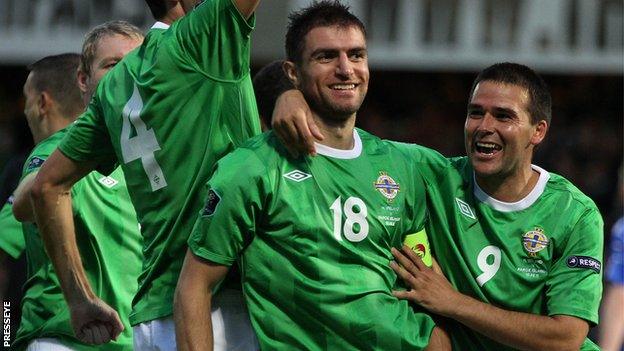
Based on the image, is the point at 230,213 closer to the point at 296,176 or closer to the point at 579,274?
the point at 296,176

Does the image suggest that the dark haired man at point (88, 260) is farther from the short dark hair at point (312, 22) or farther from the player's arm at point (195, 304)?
the short dark hair at point (312, 22)

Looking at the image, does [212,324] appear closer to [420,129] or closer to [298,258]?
[298,258]

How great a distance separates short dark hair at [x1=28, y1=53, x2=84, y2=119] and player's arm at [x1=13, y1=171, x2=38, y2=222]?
2.82ft

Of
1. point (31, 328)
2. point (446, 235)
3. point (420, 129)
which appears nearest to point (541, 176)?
point (446, 235)

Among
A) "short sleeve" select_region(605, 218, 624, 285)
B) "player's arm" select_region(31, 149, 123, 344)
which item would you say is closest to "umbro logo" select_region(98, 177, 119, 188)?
"player's arm" select_region(31, 149, 123, 344)

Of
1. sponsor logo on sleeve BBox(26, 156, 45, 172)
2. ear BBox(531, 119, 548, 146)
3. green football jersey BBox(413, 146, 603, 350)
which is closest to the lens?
green football jersey BBox(413, 146, 603, 350)

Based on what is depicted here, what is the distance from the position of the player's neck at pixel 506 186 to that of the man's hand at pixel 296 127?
777mm

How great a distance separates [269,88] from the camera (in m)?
6.09

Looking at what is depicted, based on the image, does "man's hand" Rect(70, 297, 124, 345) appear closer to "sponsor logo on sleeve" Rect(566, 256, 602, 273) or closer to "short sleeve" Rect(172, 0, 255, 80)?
"short sleeve" Rect(172, 0, 255, 80)

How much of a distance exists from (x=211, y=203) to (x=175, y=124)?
0.45 metres

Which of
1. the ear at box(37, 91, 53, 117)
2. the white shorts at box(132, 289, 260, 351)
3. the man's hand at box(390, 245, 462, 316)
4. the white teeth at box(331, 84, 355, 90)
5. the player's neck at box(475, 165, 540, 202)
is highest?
the white teeth at box(331, 84, 355, 90)

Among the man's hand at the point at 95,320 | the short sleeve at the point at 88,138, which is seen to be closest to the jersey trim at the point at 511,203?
the short sleeve at the point at 88,138

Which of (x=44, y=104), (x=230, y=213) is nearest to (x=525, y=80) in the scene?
(x=230, y=213)

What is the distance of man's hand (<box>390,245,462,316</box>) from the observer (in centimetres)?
473
